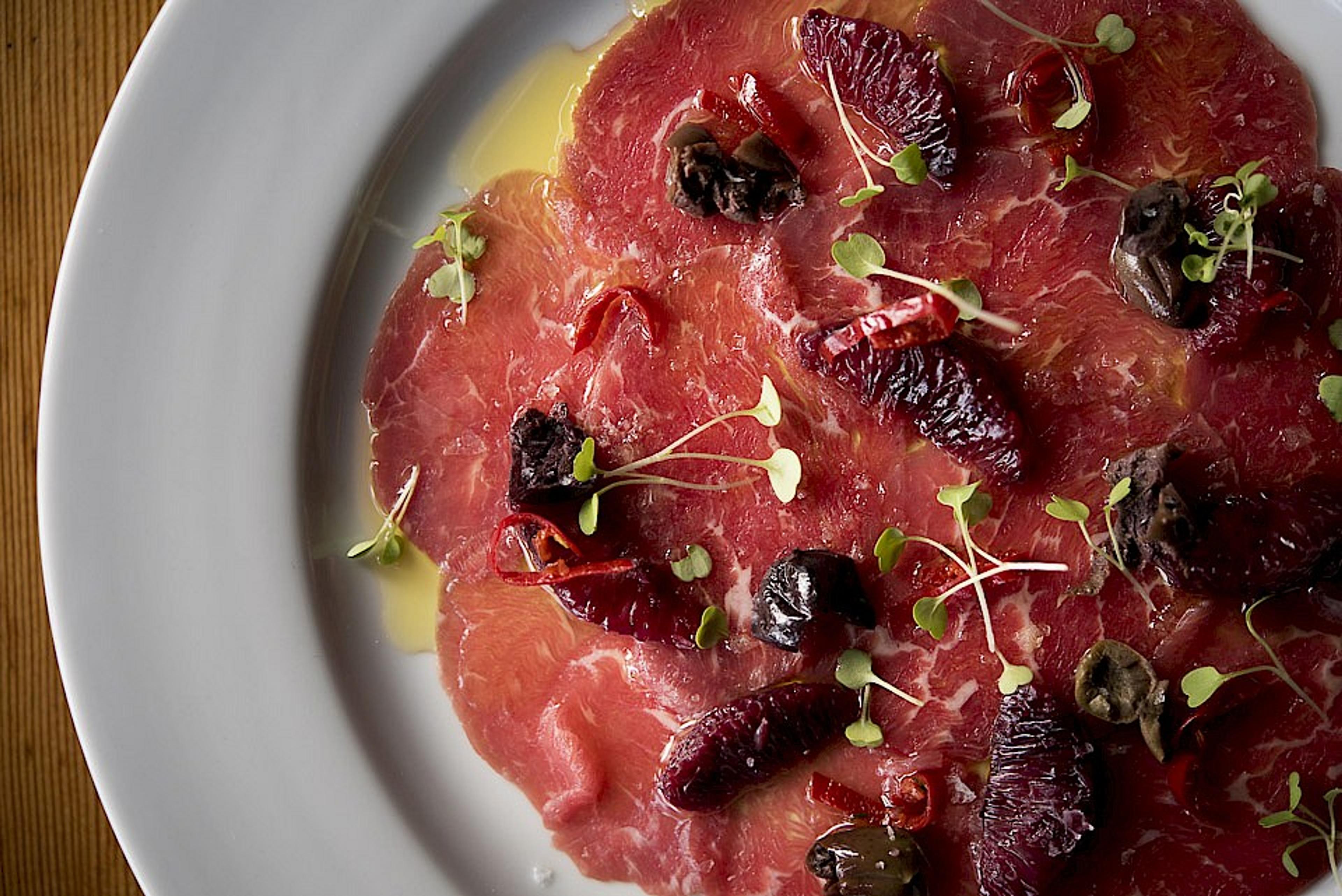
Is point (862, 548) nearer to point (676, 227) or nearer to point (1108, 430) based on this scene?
point (1108, 430)

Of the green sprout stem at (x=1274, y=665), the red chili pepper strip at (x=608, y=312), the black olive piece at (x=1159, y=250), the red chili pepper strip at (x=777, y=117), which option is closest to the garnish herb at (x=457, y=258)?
the red chili pepper strip at (x=608, y=312)

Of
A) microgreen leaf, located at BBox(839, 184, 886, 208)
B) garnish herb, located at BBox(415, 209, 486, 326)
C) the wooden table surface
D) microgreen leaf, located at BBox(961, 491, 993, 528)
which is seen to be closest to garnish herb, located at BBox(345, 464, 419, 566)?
garnish herb, located at BBox(415, 209, 486, 326)

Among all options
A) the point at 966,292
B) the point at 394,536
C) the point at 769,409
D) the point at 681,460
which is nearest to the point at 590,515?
the point at 681,460

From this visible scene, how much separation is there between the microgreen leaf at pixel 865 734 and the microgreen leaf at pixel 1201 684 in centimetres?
79

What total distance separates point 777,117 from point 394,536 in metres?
1.67

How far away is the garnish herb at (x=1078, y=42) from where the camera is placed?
108 inches

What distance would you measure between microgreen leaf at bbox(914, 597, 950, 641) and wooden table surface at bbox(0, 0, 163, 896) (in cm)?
268

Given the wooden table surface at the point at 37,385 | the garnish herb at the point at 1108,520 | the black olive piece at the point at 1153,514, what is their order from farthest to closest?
the wooden table surface at the point at 37,385 < the garnish herb at the point at 1108,520 < the black olive piece at the point at 1153,514

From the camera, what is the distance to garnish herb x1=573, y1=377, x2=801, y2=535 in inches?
108

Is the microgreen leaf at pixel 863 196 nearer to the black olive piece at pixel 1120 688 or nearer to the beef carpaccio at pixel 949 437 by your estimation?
the beef carpaccio at pixel 949 437

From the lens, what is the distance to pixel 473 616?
3.06 metres

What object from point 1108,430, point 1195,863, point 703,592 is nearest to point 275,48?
point 703,592

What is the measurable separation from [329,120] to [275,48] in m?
0.23

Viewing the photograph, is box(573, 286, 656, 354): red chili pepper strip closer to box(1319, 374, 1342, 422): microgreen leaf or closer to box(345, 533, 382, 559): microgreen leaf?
box(345, 533, 382, 559): microgreen leaf
